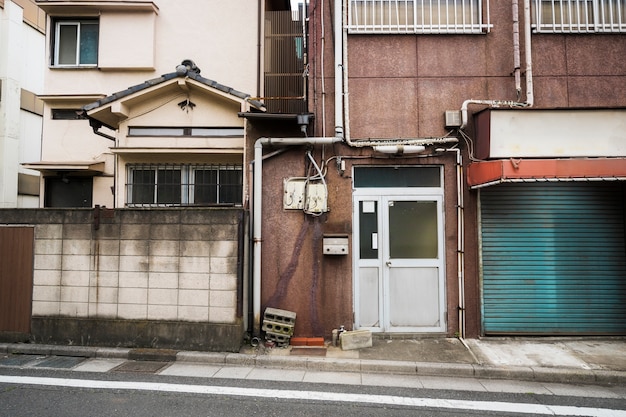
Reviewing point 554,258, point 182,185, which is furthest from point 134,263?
point 554,258

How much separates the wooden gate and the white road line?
1.73 meters

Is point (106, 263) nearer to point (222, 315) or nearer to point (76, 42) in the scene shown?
point (222, 315)

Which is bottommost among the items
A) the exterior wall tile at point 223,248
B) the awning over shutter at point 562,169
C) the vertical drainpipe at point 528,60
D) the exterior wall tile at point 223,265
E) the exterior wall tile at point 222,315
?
the exterior wall tile at point 222,315

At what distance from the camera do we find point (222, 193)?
939 cm

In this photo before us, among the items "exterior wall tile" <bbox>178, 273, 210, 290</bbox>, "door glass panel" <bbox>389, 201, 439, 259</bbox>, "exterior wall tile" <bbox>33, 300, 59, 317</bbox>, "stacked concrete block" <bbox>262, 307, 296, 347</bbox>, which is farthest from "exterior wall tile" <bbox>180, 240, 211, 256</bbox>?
"door glass panel" <bbox>389, 201, 439, 259</bbox>

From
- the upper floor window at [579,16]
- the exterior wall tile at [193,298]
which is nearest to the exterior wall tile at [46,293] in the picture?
the exterior wall tile at [193,298]

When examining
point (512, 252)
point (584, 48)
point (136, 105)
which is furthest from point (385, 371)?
point (136, 105)

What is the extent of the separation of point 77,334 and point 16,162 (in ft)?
41.3

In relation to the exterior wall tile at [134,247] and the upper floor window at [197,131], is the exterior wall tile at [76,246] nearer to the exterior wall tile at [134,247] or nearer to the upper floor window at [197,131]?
the exterior wall tile at [134,247]

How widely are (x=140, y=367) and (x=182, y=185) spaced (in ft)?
14.5

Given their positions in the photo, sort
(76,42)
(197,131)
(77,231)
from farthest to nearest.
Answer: (76,42) → (197,131) → (77,231)

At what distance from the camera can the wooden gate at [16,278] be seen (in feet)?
23.2

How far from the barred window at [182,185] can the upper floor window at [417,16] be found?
4.42 m

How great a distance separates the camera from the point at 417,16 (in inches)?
307
